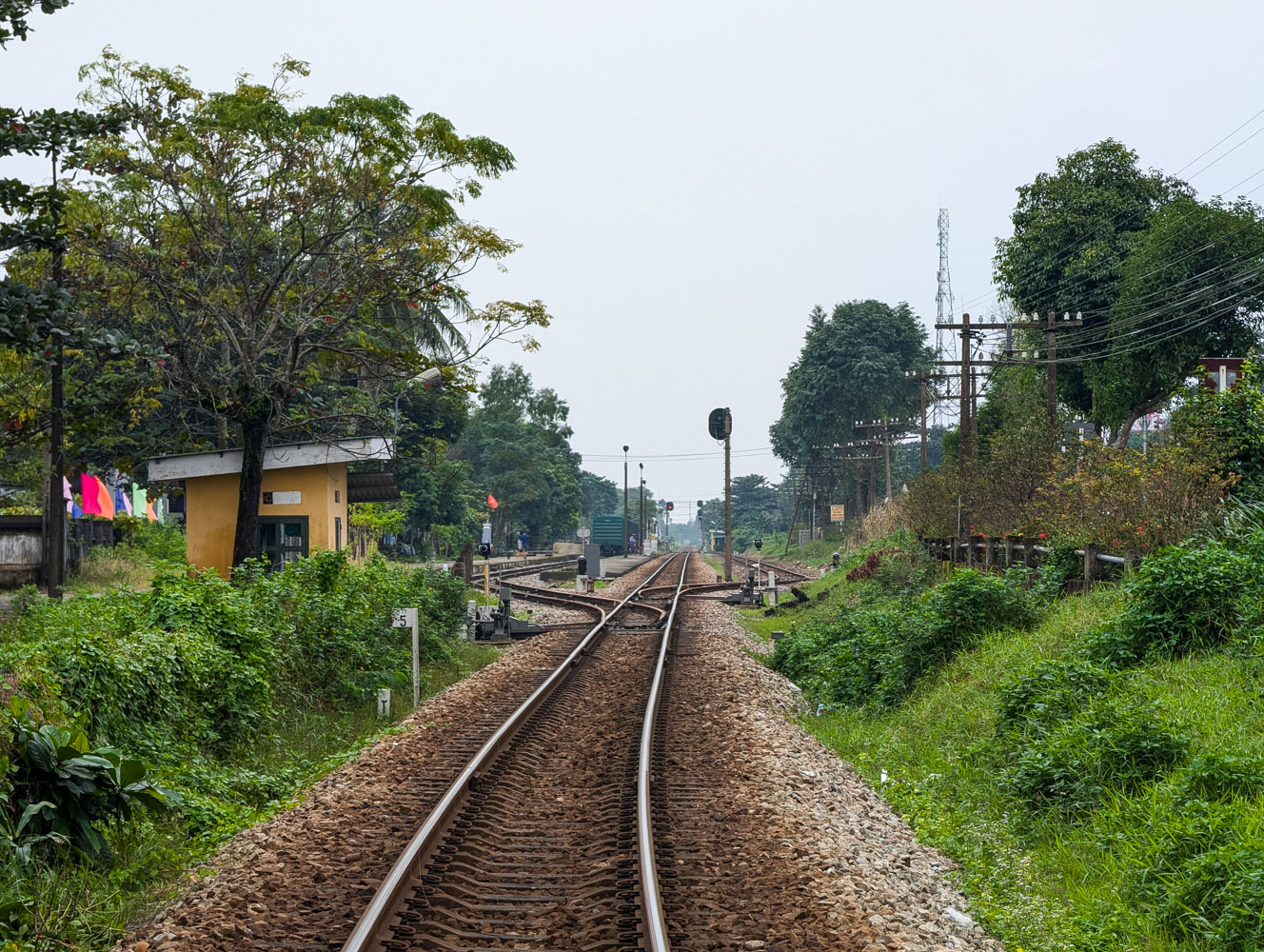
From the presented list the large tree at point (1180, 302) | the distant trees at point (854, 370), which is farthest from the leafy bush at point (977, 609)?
the distant trees at point (854, 370)

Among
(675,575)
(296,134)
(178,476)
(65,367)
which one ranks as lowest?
(675,575)

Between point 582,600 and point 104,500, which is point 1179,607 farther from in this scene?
point 104,500

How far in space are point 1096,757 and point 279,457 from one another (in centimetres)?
1992

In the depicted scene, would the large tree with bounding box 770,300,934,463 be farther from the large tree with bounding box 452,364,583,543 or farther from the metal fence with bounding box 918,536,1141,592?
the metal fence with bounding box 918,536,1141,592

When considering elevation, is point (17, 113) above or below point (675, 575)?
above

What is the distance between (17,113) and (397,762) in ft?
23.2

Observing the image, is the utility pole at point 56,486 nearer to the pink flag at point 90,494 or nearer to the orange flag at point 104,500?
the pink flag at point 90,494

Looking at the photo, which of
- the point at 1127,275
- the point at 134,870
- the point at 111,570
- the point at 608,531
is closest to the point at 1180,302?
the point at 1127,275

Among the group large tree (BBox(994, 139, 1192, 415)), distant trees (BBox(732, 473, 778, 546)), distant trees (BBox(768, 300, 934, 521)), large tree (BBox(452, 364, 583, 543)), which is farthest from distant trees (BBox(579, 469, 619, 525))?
large tree (BBox(994, 139, 1192, 415))

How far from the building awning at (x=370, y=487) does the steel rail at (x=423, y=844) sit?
16.4 m

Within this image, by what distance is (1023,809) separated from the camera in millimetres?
8258

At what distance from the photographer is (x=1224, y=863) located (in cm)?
585

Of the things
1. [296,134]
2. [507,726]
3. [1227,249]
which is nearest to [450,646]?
[507,726]

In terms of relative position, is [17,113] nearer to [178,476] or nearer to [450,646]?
[450,646]
